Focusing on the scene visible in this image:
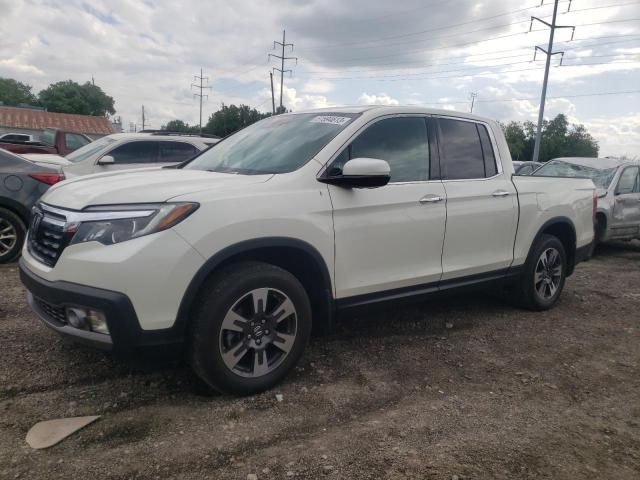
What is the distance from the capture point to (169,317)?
2.70 m

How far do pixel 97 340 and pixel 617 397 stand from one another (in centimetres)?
330

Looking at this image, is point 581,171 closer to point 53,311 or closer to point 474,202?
point 474,202

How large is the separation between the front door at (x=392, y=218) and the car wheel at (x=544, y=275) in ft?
4.84

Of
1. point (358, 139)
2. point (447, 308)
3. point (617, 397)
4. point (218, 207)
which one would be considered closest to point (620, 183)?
point (447, 308)

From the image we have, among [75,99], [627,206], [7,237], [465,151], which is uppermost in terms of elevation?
[75,99]

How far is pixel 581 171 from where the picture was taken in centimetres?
909

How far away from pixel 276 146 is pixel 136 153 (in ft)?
18.6

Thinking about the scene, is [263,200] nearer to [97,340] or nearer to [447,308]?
[97,340]

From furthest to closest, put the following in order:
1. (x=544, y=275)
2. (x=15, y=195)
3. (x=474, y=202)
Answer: (x=15, y=195) < (x=544, y=275) < (x=474, y=202)

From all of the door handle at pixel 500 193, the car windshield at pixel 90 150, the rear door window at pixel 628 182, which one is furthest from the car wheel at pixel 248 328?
the rear door window at pixel 628 182

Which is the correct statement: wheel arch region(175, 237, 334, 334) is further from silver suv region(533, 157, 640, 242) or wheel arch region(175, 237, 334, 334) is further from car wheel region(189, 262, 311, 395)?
silver suv region(533, 157, 640, 242)

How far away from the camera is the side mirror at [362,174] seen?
3.17 m

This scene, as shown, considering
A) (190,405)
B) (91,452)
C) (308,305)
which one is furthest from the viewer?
(308,305)

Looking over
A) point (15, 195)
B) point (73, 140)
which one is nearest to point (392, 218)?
point (15, 195)
